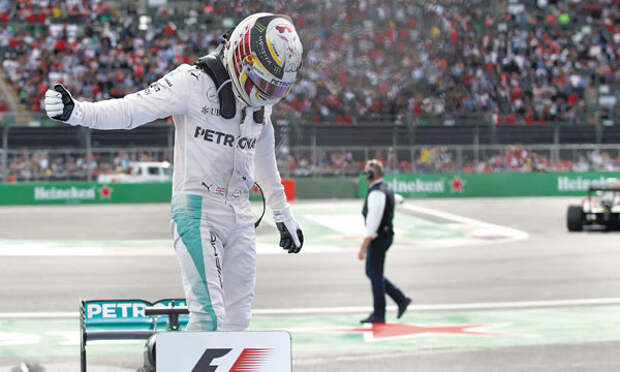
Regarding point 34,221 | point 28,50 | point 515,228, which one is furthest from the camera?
point 28,50

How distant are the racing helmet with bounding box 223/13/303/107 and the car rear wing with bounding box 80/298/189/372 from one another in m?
1.17

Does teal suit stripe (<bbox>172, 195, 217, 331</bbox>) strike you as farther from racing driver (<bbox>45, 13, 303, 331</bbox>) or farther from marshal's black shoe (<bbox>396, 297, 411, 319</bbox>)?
marshal's black shoe (<bbox>396, 297, 411, 319</bbox>)

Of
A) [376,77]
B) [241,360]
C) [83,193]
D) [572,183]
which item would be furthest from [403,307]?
[572,183]

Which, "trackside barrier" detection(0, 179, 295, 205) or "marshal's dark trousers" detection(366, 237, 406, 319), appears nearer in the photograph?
"marshal's dark trousers" detection(366, 237, 406, 319)

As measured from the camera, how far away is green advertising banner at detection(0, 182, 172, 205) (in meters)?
30.2

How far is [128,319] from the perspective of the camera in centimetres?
510

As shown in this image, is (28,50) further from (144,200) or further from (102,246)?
(102,246)

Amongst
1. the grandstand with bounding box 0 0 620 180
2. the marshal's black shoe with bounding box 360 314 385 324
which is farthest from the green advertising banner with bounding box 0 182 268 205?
the marshal's black shoe with bounding box 360 314 385 324

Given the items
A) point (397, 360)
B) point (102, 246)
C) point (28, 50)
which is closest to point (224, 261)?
point (397, 360)

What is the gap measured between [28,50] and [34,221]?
11.6 m

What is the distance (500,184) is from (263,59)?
2974 centimetres

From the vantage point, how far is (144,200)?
31656 millimetres

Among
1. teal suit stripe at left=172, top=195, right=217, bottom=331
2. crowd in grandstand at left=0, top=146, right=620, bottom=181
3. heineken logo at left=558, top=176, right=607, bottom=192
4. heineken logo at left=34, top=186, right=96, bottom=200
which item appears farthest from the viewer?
heineken logo at left=558, top=176, right=607, bottom=192

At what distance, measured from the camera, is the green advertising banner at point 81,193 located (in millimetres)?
30203
